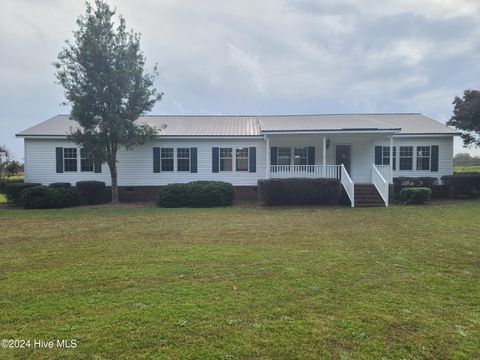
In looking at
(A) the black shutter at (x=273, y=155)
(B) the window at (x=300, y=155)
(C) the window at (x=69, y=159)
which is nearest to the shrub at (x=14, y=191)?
(C) the window at (x=69, y=159)

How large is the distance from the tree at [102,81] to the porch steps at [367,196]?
11.2 m

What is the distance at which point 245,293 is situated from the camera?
4.28 m

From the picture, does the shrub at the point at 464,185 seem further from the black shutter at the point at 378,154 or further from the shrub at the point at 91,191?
the shrub at the point at 91,191

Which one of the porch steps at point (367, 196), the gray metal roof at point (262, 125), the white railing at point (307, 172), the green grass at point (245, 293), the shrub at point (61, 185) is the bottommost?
the green grass at point (245, 293)

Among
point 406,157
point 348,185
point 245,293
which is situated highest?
point 406,157

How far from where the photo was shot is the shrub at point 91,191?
54.4ft

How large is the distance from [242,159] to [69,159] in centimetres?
957

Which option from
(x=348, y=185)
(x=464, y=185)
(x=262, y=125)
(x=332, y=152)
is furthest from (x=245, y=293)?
(x=464, y=185)

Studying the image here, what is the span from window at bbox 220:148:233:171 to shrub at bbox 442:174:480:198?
39.0 ft

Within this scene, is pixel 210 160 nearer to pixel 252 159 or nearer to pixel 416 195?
pixel 252 159

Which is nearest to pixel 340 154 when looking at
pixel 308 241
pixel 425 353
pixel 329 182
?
pixel 329 182

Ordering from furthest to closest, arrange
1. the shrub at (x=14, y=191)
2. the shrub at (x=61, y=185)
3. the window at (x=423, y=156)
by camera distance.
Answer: the window at (x=423, y=156)
the shrub at (x=61, y=185)
the shrub at (x=14, y=191)

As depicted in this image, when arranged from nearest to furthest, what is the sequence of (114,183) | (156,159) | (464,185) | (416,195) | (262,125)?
(416,195) < (114,183) < (464,185) < (156,159) < (262,125)

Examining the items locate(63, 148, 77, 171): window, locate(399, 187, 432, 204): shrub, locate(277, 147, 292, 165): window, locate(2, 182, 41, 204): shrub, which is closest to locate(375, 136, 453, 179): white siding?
locate(399, 187, 432, 204): shrub
